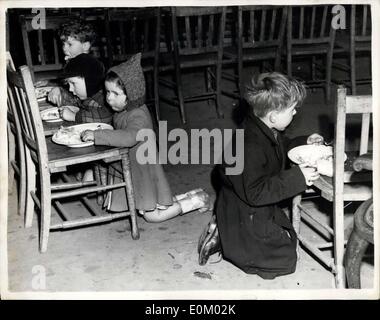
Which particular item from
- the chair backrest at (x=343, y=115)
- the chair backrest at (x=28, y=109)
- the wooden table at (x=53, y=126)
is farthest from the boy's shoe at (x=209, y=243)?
the wooden table at (x=53, y=126)

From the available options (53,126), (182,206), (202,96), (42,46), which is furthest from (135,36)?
(182,206)

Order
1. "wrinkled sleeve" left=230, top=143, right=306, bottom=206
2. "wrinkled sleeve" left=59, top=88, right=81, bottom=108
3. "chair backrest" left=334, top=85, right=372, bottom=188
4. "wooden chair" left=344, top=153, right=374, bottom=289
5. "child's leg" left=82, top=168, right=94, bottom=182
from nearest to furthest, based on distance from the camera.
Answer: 1. "wooden chair" left=344, top=153, right=374, bottom=289
2. "chair backrest" left=334, top=85, right=372, bottom=188
3. "wrinkled sleeve" left=230, top=143, right=306, bottom=206
4. "wrinkled sleeve" left=59, top=88, right=81, bottom=108
5. "child's leg" left=82, top=168, right=94, bottom=182

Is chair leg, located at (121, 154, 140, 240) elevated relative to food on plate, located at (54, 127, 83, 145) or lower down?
lower down

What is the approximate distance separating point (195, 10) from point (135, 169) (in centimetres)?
176

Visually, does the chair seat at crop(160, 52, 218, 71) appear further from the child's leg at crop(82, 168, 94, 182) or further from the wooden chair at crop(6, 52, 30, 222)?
the wooden chair at crop(6, 52, 30, 222)

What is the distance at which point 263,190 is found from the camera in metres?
2.04

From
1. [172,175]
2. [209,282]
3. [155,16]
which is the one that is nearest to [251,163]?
[209,282]

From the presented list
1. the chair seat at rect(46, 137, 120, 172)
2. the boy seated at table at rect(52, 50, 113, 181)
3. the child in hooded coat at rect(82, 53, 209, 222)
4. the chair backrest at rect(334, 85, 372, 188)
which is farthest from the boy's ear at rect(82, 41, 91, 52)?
the chair backrest at rect(334, 85, 372, 188)

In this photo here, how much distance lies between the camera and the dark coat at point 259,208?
2.05 m

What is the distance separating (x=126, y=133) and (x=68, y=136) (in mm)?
291

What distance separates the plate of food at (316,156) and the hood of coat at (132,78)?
81 centimetres

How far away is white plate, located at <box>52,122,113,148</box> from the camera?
2.38 m

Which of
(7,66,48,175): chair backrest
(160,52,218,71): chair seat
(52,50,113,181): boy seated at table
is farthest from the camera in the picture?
(160,52,218,71): chair seat

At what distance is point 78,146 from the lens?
7.80ft
